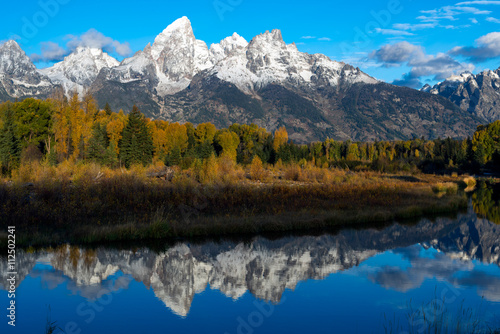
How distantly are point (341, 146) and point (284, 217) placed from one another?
148m

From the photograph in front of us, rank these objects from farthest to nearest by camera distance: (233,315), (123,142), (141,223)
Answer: (123,142)
(141,223)
(233,315)

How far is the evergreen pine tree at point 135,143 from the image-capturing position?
6506 cm

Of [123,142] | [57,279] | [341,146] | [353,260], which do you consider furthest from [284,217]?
[341,146]

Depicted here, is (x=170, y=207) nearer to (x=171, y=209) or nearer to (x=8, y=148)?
(x=171, y=209)

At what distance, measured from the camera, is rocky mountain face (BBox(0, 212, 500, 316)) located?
15086 millimetres

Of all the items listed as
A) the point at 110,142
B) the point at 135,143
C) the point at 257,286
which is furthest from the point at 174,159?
the point at 257,286

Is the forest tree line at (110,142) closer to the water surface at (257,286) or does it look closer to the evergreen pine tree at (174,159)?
the evergreen pine tree at (174,159)

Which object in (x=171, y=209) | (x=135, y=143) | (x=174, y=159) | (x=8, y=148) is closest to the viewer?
(x=171, y=209)

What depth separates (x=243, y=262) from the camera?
18.1m

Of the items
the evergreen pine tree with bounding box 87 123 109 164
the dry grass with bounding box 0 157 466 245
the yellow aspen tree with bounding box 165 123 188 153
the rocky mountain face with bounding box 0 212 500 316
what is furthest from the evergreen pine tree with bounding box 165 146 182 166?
the rocky mountain face with bounding box 0 212 500 316

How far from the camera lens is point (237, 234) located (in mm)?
23125

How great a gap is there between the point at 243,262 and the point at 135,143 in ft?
167

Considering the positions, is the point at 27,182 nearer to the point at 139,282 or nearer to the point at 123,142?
the point at 139,282

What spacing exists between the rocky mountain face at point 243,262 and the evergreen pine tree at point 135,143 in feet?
152
